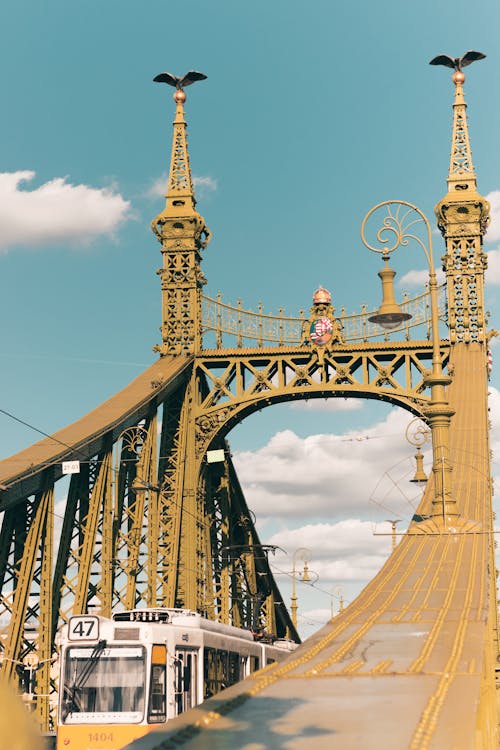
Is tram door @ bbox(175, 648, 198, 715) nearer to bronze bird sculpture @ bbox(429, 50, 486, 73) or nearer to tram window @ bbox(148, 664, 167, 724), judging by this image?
tram window @ bbox(148, 664, 167, 724)

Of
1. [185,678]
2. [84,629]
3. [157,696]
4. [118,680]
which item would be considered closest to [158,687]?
[157,696]

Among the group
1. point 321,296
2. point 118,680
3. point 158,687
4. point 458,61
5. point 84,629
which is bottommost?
point 158,687

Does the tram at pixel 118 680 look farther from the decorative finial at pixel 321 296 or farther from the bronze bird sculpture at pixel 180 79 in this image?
the bronze bird sculpture at pixel 180 79

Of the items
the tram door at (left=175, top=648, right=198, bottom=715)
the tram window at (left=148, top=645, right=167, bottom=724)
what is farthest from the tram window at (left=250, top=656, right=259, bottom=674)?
the tram window at (left=148, top=645, right=167, bottom=724)

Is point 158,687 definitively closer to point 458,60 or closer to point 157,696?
point 157,696

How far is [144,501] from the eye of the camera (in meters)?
48.7

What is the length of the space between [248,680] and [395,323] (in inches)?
583

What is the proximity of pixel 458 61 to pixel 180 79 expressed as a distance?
531 inches

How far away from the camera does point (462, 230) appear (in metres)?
55.8

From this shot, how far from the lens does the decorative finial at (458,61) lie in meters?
54.9

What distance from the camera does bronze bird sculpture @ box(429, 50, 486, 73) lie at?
54906 millimetres

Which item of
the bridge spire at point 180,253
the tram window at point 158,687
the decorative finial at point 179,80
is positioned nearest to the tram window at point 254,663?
the tram window at point 158,687

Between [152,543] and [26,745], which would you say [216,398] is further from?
[26,745]

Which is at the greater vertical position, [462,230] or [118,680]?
[462,230]
